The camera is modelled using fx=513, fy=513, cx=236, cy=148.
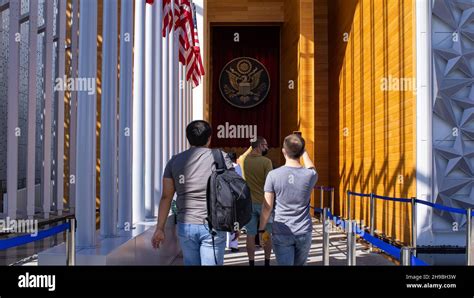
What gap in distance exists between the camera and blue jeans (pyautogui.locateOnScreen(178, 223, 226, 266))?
11.8 ft

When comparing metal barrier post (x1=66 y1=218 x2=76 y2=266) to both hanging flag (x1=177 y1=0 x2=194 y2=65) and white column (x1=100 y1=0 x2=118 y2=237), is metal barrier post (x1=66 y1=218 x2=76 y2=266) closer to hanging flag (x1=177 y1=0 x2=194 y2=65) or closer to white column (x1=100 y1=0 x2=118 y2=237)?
white column (x1=100 y1=0 x2=118 y2=237)

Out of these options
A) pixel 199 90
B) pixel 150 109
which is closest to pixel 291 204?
pixel 150 109

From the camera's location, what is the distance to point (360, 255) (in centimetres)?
831

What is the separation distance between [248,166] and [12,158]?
2.67 meters

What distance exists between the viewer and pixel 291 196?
393cm

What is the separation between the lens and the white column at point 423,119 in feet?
28.1

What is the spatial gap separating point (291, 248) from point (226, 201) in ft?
2.60

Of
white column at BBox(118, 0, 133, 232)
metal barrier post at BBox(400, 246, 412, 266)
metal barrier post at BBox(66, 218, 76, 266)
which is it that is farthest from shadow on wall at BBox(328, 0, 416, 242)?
metal barrier post at BBox(66, 218, 76, 266)

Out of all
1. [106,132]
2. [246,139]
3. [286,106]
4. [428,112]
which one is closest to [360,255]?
[428,112]

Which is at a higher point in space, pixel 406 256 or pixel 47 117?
pixel 47 117

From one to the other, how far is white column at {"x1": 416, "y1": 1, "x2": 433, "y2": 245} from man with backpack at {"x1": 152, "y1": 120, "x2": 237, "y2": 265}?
5.80m

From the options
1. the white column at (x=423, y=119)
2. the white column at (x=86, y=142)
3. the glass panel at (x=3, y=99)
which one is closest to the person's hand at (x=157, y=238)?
the white column at (x=86, y=142)

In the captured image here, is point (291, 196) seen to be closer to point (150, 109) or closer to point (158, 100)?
point (150, 109)
